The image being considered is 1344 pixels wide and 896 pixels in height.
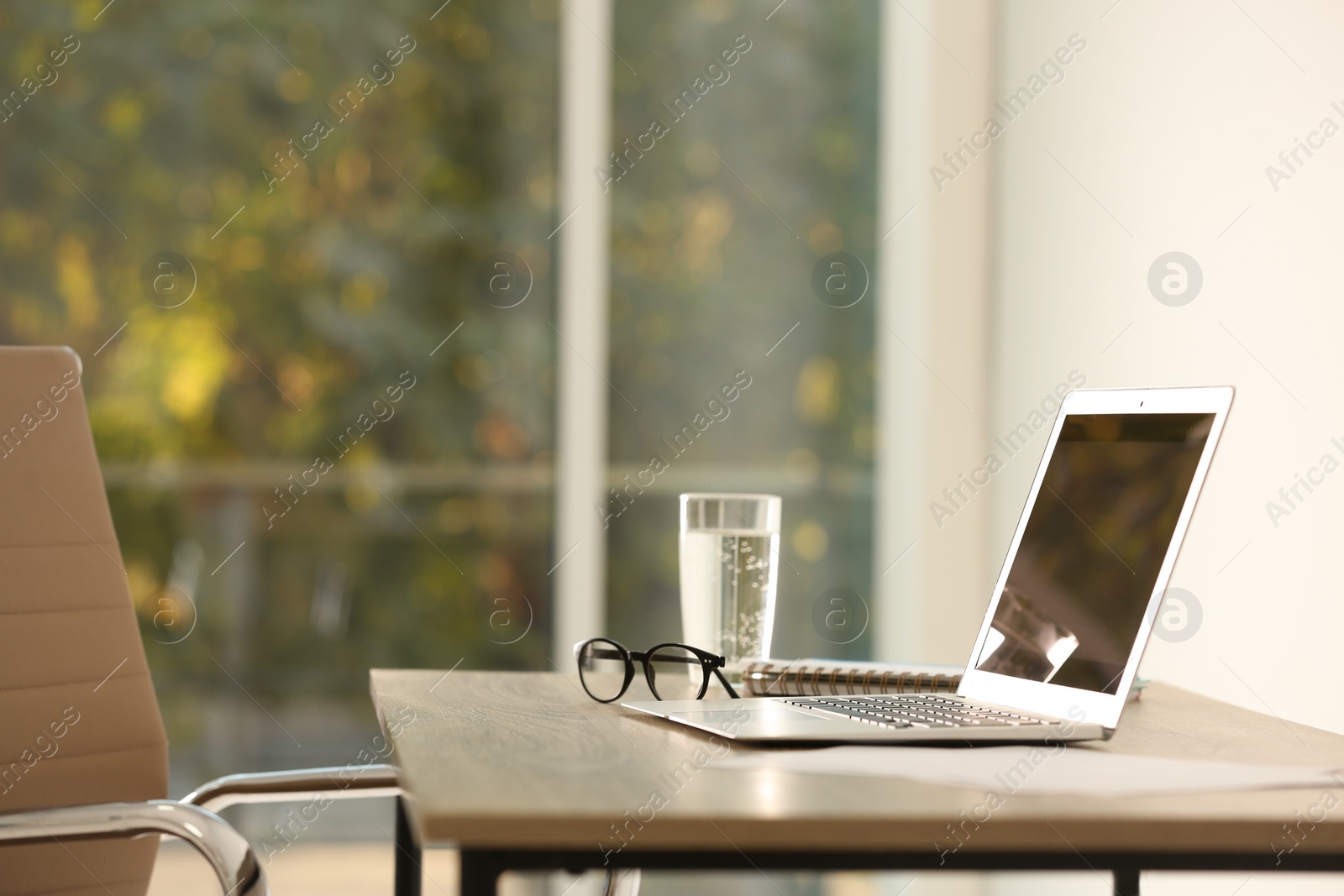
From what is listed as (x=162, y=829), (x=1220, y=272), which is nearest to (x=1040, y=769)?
(x=162, y=829)

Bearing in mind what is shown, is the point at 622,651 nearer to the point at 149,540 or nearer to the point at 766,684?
the point at 766,684

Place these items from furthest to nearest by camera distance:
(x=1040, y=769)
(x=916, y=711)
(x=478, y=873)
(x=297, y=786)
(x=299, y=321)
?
1. (x=299, y=321)
2. (x=297, y=786)
3. (x=916, y=711)
4. (x=1040, y=769)
5. (x=478, y=873)

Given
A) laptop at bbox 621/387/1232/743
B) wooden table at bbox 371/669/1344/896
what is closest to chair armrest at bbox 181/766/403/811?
laptop at bbox 621/387/1232/743

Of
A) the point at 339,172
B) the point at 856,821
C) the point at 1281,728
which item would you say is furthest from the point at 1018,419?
the point at 856,821

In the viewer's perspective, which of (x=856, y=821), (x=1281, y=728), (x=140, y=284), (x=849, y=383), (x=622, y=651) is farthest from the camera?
(x=849, y=383)

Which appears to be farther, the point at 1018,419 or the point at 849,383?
the point at 849,383

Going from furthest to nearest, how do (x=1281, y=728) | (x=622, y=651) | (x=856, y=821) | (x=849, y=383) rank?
(x=849, y=383) → (x=622, y=651) → (x=1281, y=728) → (x=856, y=821)

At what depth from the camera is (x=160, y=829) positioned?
1020 mm

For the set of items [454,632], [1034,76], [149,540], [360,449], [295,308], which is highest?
[1034,76]

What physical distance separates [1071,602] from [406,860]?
2.08 feet

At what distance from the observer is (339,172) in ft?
8.39

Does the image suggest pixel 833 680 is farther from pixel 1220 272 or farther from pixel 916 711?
pixel 1220 272

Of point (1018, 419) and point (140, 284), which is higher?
point (140, 284)

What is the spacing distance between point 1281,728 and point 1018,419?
59.8 inches
